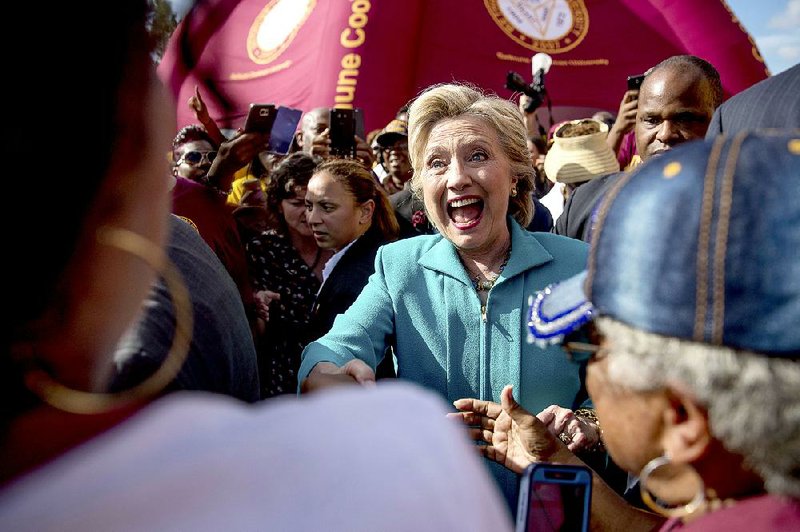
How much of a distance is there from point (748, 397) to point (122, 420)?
0.75 meters

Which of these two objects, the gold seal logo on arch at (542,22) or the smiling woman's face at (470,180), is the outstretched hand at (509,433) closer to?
the smiling woman's face at (470,180)

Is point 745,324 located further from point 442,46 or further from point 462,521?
point 442,46

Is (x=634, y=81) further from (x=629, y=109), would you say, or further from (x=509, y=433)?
(x=509, y=433)

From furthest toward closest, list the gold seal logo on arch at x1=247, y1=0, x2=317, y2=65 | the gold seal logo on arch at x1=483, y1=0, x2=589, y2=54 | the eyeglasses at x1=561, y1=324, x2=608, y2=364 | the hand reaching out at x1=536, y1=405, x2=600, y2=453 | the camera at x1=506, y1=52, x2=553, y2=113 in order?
the gold seal logo on arch at x1=247, y1=0, x2=317, y2=65 → the gold seal logo on arch at x1=483, y1=0, x2=589, y2=54 → the camera at x1=506, y1=52, x2=553, y2=113 → the hand reaching out at x1=536, y1=405, x2=600, y2=453 → the eyeglasses at x1=561, y1=324, x2=608, y2=364

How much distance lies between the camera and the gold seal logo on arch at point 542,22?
541 inches

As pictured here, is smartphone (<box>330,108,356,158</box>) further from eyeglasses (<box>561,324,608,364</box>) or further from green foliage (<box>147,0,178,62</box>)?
green foliage (<box>147,0,178,62</box>)

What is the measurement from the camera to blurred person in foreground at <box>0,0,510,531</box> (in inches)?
20.7

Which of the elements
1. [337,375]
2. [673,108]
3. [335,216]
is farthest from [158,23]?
[335,216]

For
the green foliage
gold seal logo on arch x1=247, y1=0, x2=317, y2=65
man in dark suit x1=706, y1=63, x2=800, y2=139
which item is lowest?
man in dark suit x1=706, y1=63, x2=800, y2=139

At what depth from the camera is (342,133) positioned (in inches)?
189

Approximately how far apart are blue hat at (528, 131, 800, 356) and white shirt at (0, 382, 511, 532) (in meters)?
0.45

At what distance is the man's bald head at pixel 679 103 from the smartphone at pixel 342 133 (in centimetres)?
213

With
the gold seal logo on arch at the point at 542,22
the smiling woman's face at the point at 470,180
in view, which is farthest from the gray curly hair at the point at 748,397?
the gold seal logo on arch at the point at 542,22

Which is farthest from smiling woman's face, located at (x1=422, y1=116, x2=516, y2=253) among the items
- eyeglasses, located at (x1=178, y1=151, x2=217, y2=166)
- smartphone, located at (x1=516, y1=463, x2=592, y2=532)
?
eyeglasses, located at (x1=178, y1=151, x2=217, y2=166)
